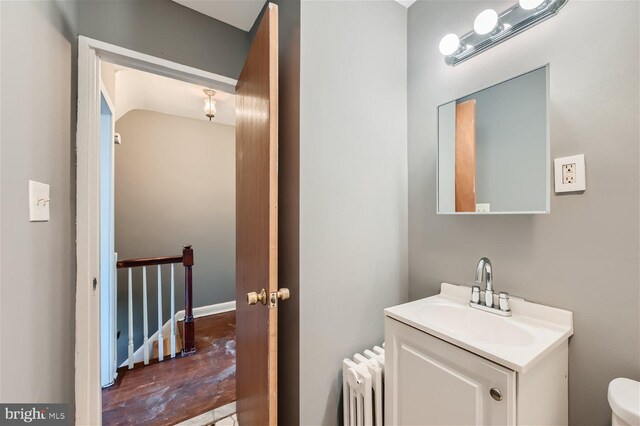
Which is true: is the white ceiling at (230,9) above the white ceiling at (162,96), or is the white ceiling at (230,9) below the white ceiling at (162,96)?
below

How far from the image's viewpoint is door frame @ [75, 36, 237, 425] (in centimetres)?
115

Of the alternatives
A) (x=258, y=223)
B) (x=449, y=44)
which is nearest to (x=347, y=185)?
(x=258, y=223)

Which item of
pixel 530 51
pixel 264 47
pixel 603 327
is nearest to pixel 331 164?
pixel 264 47

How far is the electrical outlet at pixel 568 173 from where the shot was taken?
2.86ft

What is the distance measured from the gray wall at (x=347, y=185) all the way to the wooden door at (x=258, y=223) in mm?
148

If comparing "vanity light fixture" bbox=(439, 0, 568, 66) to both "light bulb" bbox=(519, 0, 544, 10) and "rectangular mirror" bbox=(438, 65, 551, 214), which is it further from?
"rectangular mirror" bbox=(438, 65, 551, 214)

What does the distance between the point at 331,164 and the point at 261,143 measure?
1.02 ft

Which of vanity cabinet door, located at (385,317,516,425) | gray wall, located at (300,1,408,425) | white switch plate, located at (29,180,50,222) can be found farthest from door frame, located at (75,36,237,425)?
vanity cabinet door, located at (385,317,516,425)

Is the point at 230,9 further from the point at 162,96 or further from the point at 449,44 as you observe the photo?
the point at 162,96

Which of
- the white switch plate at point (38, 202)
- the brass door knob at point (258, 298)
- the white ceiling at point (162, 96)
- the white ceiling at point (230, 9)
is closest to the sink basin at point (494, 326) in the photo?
the brass door knob at point (258, 298)

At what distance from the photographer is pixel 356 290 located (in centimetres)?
122

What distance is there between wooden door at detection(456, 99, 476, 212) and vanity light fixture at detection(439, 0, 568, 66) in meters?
0.23

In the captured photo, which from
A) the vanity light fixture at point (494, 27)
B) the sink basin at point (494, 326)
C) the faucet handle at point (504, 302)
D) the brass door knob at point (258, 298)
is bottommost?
the sink basin at point (494, 326)

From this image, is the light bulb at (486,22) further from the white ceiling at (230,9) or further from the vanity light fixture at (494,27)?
the white ceiling at (230,9)
